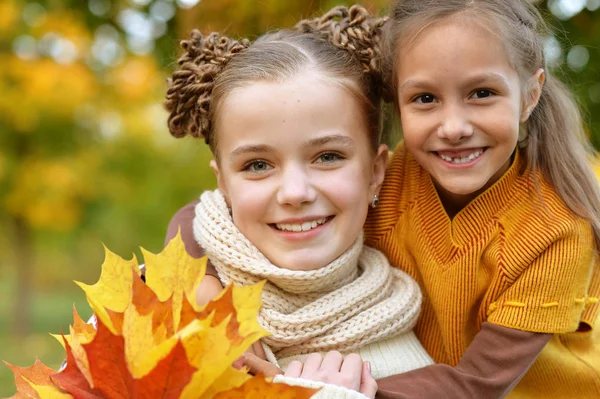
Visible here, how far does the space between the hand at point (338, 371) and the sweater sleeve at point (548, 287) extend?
1.49 ft

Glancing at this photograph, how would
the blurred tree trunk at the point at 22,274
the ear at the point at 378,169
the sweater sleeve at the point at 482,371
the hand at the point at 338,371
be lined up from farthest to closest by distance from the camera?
the blurred tree trunk at the point at 22,274 < the ear at the point at 378,169 < the sweater sleeve at the point at 482,371 < the hand at the point at 338,371

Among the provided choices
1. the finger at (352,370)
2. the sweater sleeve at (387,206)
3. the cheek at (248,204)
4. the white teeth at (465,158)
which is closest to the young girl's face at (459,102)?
the white teeth at (465,158)

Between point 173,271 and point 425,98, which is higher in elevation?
point 425,98

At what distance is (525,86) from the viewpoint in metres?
2.28

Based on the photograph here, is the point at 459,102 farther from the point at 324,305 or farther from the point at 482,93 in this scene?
the point at 324,305

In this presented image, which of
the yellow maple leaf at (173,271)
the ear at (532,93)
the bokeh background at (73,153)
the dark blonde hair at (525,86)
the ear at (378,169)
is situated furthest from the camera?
the bokeh background at (73,153)

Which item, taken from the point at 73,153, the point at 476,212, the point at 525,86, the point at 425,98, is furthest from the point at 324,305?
the point at 73,153

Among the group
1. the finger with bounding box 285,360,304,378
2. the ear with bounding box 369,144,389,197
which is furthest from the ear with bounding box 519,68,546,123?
the finger with bounding box 285,360,304,378

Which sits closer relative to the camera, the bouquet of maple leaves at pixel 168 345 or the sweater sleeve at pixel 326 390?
the bouquet of maple leaves at pixel 168 345

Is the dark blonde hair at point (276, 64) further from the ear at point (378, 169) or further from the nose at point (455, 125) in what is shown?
the nose at point (455, 125)

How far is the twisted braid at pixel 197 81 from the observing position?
2.43m

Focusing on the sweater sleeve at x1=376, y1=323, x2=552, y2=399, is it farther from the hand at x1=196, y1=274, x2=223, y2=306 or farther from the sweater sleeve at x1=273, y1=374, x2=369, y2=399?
the hand at x1=196, y1=274, x2=223, y2=306

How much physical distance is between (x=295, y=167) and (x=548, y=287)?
797 millimetres

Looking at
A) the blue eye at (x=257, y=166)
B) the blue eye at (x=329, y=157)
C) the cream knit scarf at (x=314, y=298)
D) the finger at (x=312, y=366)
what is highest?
the blue eye at (x=329, y=157)
